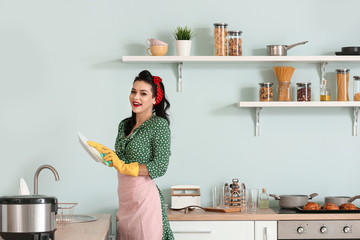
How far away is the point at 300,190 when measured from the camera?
408 centimetres

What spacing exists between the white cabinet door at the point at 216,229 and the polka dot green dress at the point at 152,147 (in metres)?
0.43

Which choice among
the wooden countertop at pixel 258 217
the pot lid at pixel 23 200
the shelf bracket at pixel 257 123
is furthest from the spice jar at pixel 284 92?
the pot lid at pixel 23 200

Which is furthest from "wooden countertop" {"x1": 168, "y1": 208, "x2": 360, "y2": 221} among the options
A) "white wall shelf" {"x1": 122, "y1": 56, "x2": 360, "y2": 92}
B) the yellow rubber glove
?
"white wall shelf" {"x1": 122, "y1": 56, "x2": 360, "y2": 92}

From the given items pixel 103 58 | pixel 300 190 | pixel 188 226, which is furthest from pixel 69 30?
pixel 300 190

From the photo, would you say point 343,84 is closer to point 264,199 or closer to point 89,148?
point 264,199

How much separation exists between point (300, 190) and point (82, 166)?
4.81ft

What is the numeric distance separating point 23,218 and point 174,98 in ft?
6.10

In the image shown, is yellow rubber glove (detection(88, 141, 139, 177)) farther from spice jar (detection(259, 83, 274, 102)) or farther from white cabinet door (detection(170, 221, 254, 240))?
spice jar (detection(259, 83, 274, 102))

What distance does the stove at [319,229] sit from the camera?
3.63m

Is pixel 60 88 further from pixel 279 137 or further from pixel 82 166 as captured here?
pixel 279 137

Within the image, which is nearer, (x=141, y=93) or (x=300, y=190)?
(x=141, y=93)

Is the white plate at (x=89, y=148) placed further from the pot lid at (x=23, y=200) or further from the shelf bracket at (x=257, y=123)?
the shelf bracket at (x=257, y=123)

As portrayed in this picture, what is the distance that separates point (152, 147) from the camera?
3.20m

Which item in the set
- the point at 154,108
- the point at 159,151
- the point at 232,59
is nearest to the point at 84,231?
the point at 159,151
